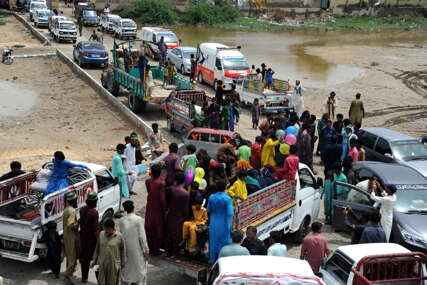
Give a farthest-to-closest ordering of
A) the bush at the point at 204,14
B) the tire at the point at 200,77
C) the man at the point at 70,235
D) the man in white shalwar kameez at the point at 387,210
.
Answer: the bush at the point at 204,14 < the tire at the point at 200,77 < the man in white shalwar kameez at the point at 387,210 < the man at the point at 70,235

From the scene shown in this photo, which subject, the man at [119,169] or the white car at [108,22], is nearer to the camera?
the man at [119,169]

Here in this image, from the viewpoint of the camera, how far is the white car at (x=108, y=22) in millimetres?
46031

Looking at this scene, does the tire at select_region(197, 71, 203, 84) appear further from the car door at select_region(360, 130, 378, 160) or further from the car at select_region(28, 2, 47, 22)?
Result: the car at select_region(28, 2, 47, 22)

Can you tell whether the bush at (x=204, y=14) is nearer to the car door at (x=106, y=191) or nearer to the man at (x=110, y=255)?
the car door at (x=106, y=191)

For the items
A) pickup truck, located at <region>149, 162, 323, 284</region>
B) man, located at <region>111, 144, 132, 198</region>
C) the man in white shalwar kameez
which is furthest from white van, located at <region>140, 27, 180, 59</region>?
the man in white shalwar kameez

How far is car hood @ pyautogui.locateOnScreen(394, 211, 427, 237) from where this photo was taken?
965 cm

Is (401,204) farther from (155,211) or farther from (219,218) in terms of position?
(155,211)

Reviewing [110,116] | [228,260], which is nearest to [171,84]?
[110,116]

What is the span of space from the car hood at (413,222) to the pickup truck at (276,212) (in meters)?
1.58

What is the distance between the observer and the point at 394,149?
14.3 m

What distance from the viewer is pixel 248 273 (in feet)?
20.2

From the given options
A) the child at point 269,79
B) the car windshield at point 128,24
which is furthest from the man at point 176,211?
the car windshield at point 128,24

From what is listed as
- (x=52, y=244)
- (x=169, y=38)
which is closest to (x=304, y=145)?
(x=52, y=244)

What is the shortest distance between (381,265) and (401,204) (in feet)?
11.6
